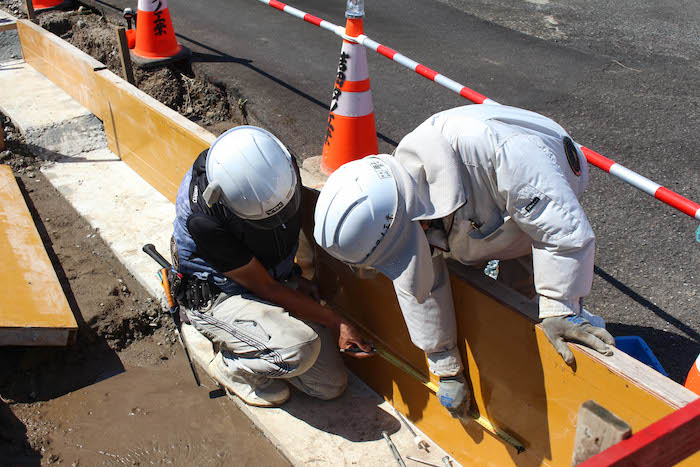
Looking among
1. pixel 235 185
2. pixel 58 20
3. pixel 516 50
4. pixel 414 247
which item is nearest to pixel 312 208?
pixel 235 185

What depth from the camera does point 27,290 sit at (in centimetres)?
369

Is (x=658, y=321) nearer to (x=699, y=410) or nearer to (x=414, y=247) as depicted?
(x=414, y=247)

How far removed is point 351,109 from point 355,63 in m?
0.35

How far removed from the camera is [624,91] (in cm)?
645

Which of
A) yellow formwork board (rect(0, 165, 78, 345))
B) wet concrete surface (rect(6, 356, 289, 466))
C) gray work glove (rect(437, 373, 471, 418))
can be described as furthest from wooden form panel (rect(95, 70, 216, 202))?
gray work glove (rect(437, 373, 471, 418))

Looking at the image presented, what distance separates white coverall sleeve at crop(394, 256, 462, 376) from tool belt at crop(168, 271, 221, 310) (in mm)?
1181

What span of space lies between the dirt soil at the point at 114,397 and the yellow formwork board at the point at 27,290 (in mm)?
195

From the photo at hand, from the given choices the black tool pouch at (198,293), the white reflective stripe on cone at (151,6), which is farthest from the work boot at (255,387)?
the white reflective stripe on cone at (151,6)

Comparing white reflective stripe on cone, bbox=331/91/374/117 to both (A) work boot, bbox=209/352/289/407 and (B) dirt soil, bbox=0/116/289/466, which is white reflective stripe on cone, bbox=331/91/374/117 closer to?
(B) dirt soil, bbox=0/116/289/466

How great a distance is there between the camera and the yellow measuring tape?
265 centimetres

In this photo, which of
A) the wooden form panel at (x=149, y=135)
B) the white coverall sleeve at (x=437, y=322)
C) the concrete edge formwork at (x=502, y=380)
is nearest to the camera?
the concrete edge formwork at (x=502, y=380)

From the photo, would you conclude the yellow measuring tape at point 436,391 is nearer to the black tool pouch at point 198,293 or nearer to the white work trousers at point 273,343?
the white work trousers at point 273,343

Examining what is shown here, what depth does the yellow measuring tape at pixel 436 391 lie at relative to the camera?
2.65m

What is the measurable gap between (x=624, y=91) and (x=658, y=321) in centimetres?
364
